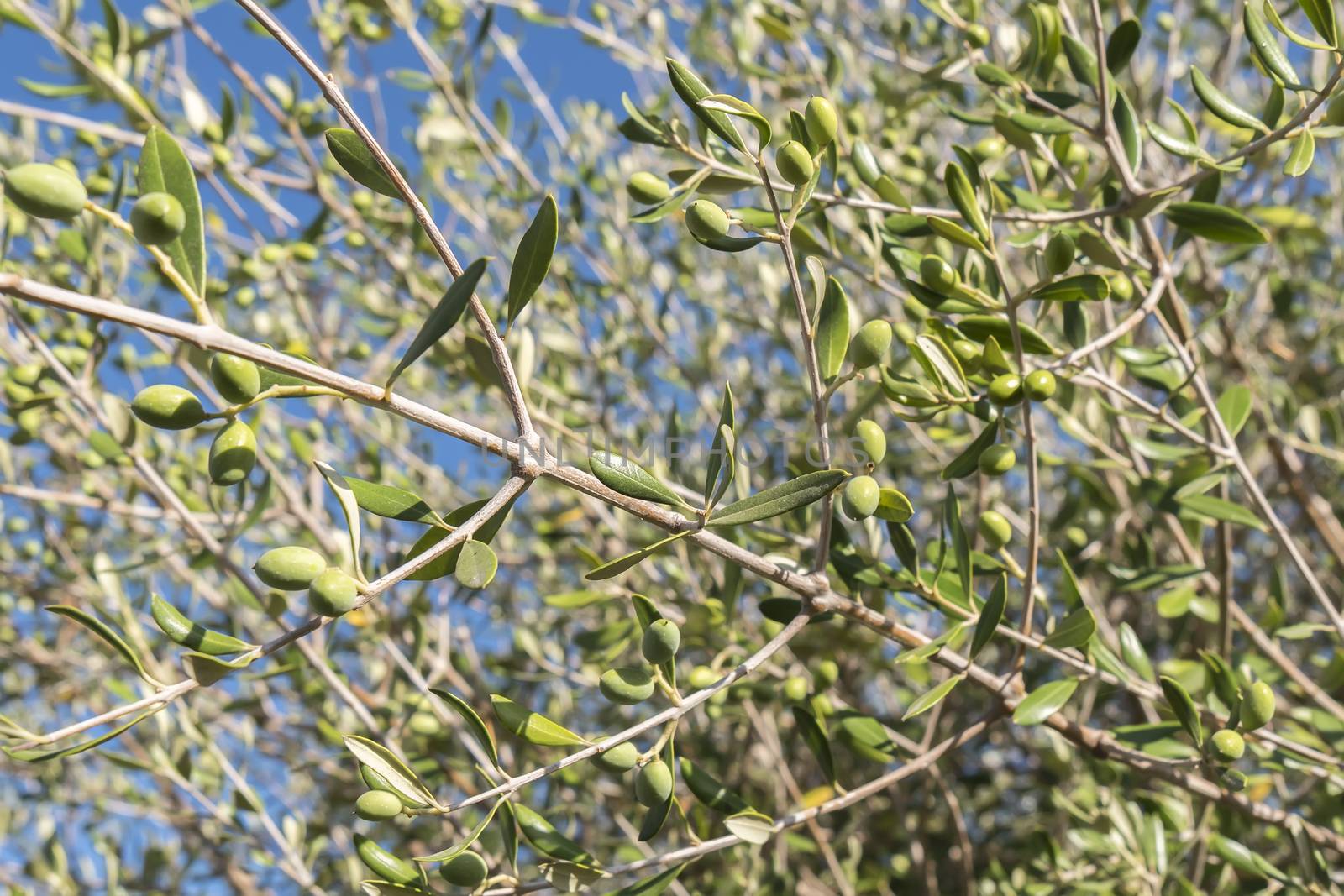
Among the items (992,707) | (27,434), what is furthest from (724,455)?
(27,434)

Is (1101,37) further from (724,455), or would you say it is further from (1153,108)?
(1153,108)

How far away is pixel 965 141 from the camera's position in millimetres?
2867

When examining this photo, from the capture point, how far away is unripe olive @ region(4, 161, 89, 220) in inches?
22.4

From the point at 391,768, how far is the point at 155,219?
50cm

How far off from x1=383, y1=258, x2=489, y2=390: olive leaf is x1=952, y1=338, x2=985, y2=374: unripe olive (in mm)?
554

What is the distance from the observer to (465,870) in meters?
0.83

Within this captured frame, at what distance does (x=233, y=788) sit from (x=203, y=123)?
1242mm

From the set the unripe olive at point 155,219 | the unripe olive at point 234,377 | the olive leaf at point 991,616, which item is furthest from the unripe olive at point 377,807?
the olive leaf at point 991,616

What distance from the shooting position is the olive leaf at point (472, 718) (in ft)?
2.53

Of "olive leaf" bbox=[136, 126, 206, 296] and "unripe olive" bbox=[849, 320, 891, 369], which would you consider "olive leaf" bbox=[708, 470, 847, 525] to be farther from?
"olive leaf" bbox=[136, 126, 206, 296]

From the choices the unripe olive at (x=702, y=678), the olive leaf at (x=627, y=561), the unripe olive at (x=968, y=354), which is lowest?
the unripe olive at (x=702, y=678)

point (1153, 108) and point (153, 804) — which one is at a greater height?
point (1153, 108)

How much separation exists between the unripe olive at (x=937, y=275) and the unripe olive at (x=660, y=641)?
46 cm

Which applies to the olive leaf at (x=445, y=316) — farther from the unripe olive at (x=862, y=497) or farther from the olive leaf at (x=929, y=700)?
the olive leaf at (x=929, y=700)
